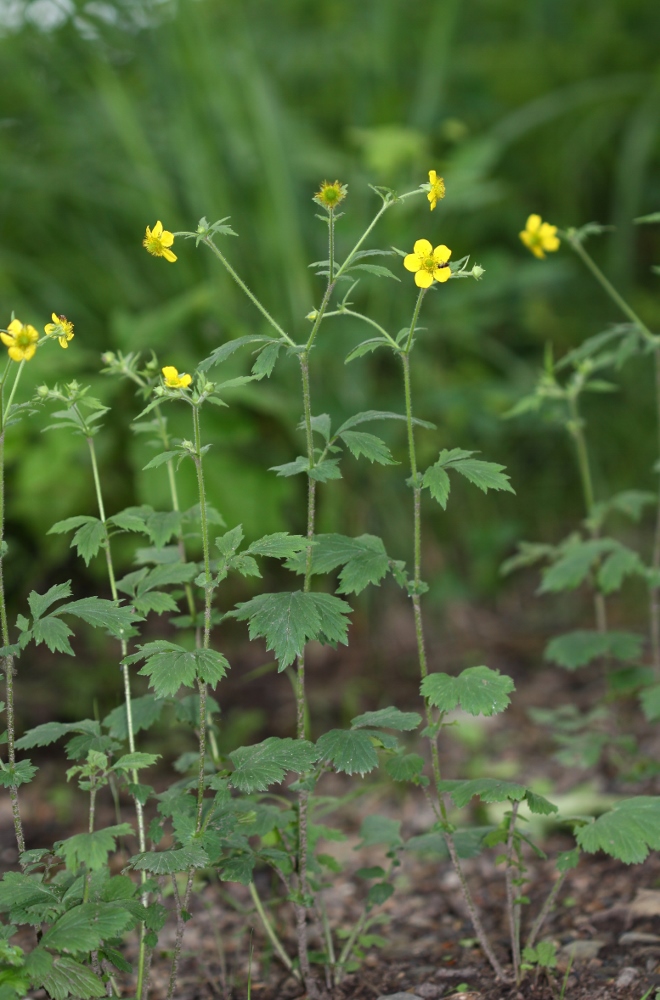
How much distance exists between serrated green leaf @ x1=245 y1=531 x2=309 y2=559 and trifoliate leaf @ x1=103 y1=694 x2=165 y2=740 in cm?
30

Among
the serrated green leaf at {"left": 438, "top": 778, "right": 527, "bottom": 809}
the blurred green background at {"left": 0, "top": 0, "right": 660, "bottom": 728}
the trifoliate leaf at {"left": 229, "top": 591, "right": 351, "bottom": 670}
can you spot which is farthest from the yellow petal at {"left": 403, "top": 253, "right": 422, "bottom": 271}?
the blurred green background at {"left": 0, "top": 0, "right": 660, "bottom": 728}

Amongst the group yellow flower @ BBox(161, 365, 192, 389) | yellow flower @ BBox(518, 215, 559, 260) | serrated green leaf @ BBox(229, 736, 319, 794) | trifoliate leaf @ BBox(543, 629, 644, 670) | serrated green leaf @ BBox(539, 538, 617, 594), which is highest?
yellow flower @ BBox(518, 215, 559, 260)

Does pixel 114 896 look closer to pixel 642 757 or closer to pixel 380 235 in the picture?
pixel 642 757

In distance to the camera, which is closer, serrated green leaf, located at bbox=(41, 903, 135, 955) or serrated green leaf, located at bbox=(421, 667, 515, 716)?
serrated green leaf, located at bbox=(41, 903, 135, 955)

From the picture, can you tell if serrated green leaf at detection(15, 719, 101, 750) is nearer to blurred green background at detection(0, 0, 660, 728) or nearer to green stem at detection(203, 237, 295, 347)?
green stem at detection(203, 237, 295, 347)

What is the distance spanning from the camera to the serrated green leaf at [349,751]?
102cm

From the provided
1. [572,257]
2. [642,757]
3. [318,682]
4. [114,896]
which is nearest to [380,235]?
[572,257]

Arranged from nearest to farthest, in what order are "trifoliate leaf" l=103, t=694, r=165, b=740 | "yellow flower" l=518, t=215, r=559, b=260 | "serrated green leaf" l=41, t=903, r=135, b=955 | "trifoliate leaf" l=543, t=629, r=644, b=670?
"serrated green leaf" l=41, t=903, r=135, b=955 < "trifoliate leaf" l=103, t=694, r=165, b=740 < "yellow flower" l=518, t=215, r=559, b=260 < "trifoliate leaf" l=543, t=629, r=644, b=670

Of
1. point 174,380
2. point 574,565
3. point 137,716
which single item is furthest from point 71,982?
point 574,565

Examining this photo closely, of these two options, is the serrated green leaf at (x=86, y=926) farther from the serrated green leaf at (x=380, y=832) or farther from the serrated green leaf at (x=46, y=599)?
the serrated green leaf at (x=380, y=832)

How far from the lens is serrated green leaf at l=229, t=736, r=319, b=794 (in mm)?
985

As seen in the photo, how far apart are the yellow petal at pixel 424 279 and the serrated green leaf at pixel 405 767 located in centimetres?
54

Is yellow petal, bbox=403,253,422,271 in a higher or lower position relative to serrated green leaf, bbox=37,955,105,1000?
higher

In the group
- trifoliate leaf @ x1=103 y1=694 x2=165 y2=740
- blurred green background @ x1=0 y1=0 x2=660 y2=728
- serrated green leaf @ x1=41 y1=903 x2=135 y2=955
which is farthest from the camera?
blurred green background @ x1=0 y1=0 x2=660 y2=728
